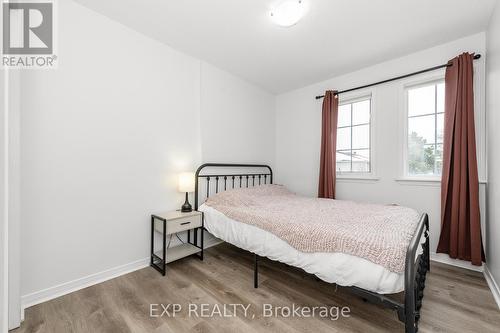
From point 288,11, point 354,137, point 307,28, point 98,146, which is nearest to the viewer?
point 288,11

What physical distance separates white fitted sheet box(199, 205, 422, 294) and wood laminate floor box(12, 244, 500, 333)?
0.36 metres

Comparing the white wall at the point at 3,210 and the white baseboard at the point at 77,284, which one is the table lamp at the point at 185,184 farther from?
the white wall at the point at 3,210

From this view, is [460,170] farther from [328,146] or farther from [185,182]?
[185,182]

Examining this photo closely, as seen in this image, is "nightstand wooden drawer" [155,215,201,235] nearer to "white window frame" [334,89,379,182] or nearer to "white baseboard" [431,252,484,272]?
"white window frame" [334,89,379,182]

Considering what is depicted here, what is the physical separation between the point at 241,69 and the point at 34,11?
2.26m

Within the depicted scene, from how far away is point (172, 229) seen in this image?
2369 millimetres

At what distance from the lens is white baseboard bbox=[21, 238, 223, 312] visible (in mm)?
1783

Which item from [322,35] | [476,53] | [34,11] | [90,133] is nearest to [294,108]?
[322,35]

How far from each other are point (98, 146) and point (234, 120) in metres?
1.96

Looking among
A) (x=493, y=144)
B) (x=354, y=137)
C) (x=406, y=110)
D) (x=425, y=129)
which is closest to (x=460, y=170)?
(x=493, y=144)

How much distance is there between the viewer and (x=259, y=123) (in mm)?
4035

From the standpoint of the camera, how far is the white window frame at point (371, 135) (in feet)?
10.3

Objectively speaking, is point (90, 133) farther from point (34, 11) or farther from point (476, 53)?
point (476, 53)

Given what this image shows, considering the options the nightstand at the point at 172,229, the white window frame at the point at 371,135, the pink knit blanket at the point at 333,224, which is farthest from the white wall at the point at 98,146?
the white window frame at the point at 371,135
